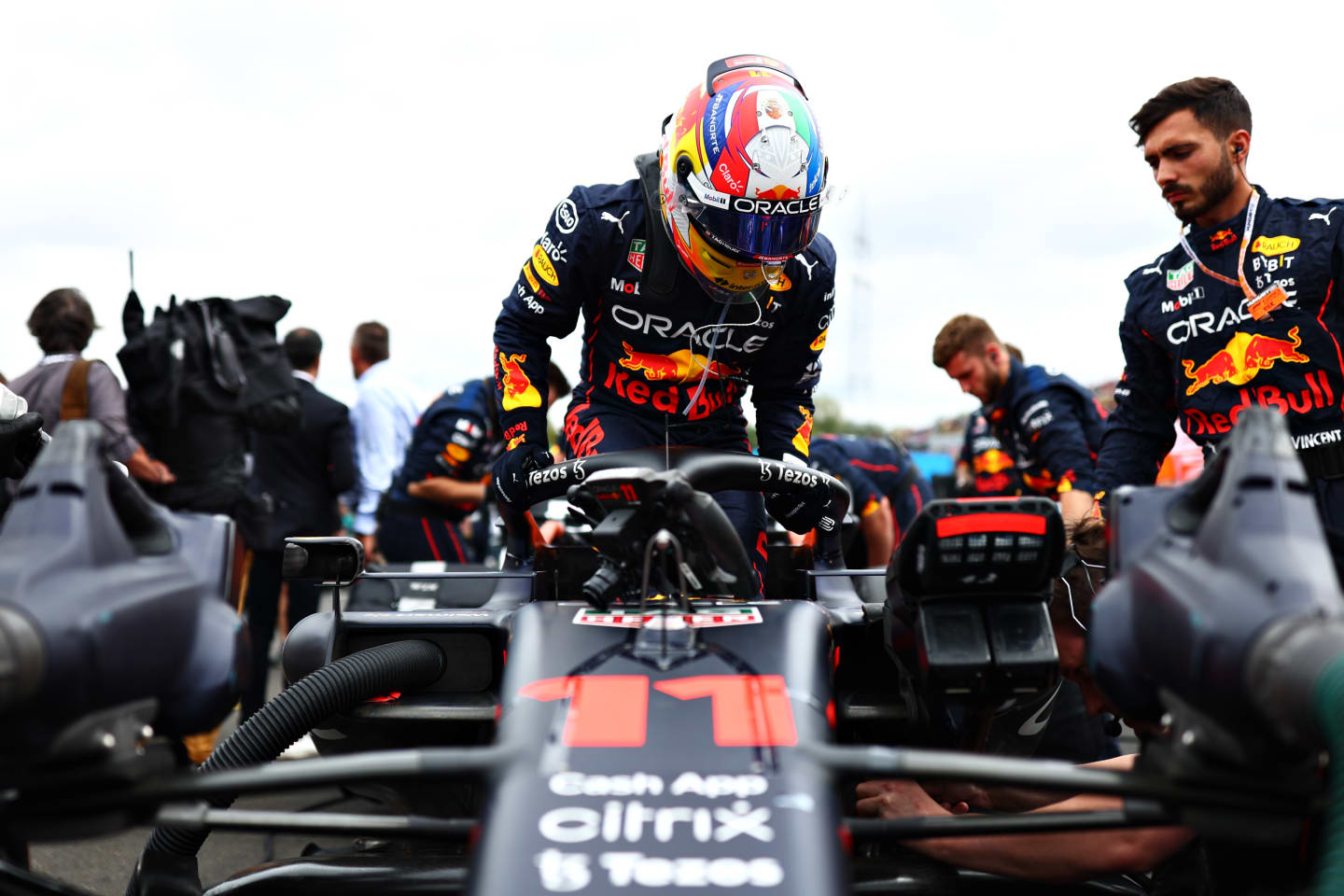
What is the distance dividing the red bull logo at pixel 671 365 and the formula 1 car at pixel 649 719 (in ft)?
2.10

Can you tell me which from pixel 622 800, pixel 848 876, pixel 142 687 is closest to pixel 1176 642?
pixel 848 876

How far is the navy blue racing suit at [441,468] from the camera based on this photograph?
6117mm

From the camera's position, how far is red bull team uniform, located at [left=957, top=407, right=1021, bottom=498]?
730 centimetres

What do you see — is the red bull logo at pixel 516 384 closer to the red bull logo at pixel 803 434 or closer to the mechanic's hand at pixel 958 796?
the red bull logo at pixel 803 434

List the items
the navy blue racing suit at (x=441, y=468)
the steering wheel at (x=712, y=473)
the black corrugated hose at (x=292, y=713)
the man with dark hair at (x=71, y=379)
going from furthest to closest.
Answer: the navy blue racing suit at (x=441, y=468)
the man with dark hair at (x=71, y=379)
the steering wheel at (x=712, y=473)
the black corrugated hose at (x=292, y=713)

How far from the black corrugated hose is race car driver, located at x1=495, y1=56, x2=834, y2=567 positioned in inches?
31.5

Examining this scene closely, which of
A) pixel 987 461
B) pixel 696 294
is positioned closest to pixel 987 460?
pixel 987 461

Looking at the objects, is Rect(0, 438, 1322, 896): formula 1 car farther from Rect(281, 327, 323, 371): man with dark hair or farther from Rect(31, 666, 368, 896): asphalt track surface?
Rect(281, 327, 323, 371): man with dark hair

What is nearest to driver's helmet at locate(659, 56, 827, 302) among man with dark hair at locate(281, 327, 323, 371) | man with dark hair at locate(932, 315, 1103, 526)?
man with dark hair at locate(932, 315, 1103, 526)

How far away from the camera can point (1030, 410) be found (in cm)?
661

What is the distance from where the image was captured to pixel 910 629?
2.29 metres

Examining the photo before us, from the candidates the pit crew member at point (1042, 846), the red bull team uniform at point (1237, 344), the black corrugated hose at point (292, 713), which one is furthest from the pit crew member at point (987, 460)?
the black corrugated hose at point (292, 713)

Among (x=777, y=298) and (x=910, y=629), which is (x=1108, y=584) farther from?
(x=777, y=298)

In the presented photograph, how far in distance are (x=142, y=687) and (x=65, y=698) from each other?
0.13 m
